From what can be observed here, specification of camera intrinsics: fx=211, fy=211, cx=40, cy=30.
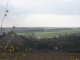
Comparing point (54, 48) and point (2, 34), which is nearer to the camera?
point (2, 34)

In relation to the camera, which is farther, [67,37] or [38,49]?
[67,37]

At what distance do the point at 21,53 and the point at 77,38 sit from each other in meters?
47.8

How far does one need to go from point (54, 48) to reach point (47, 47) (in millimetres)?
1478

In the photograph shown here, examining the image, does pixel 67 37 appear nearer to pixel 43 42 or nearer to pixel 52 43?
pixel 52 43

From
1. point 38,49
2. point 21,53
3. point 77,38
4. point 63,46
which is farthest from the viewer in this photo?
point 77,38

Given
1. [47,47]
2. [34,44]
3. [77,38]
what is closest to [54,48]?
[47,47]

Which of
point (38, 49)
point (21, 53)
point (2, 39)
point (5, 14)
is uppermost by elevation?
point (5, 14)

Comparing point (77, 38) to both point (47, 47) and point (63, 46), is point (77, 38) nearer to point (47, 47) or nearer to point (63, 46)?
point (63, 46)

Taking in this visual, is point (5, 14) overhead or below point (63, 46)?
overhead

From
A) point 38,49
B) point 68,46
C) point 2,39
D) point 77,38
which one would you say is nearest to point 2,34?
point 2,39

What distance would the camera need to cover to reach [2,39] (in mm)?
3104

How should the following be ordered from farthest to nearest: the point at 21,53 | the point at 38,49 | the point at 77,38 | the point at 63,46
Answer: the point at 77,38 < the point at 63,46 < the point at 38,49 < the point at 21,53

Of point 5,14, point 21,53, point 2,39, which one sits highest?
point 5,14

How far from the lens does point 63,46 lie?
45.6 metres
